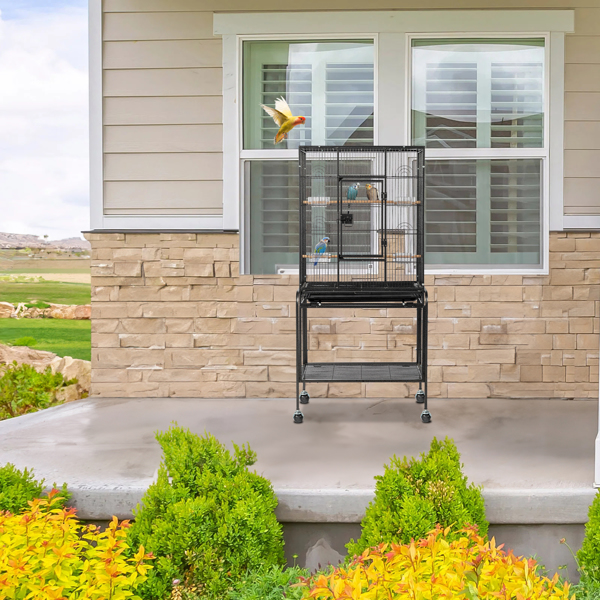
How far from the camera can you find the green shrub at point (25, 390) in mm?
3938

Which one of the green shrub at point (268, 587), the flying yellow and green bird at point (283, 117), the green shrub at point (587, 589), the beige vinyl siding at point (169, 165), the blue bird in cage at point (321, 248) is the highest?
the flying yellow and green bird at point (283, 117)

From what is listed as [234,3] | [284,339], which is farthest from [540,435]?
[234,3]

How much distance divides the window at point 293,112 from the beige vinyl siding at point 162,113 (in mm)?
245

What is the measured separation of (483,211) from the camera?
3.84 meters

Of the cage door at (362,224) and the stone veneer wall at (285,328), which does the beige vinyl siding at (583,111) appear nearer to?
the stone veneer wall at (285,328)

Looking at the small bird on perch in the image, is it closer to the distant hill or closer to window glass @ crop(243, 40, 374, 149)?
window glass @ crop(243, 40, 374, 149)

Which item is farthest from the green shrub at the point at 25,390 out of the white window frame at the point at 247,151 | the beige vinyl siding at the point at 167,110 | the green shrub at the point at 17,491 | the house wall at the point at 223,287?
the green shrub at the point at 17,491

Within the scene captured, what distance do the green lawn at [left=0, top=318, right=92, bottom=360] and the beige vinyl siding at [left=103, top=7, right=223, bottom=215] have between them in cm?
219

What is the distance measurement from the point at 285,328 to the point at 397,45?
209 cm

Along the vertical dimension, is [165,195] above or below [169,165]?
below

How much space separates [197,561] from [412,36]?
11.5 ft

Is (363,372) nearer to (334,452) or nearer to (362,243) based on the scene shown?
(334,452)

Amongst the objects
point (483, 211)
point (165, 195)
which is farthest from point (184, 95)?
point (483, 211)

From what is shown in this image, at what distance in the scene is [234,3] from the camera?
375 cm
